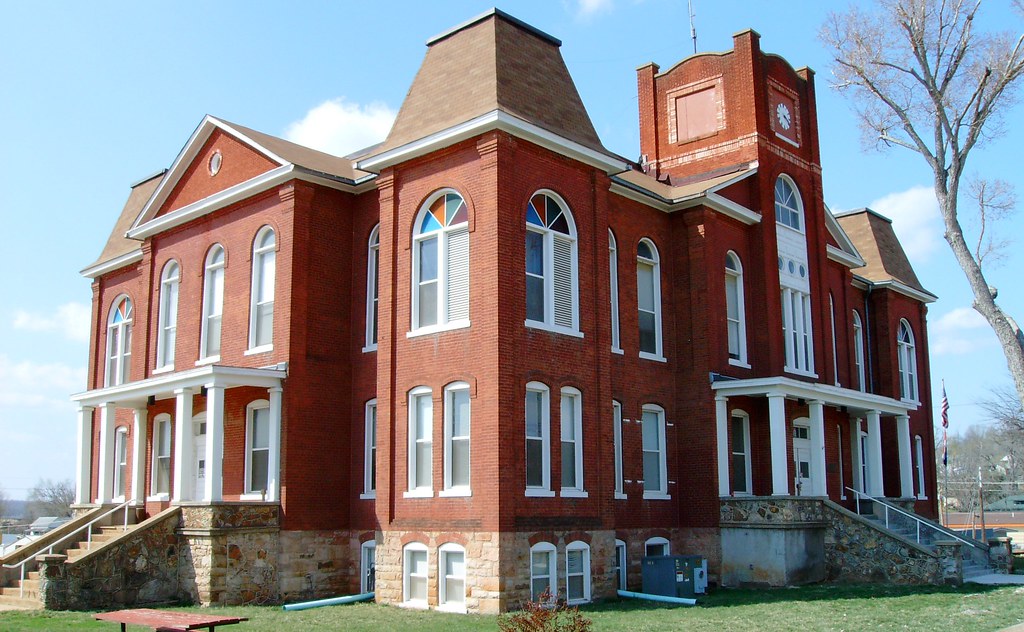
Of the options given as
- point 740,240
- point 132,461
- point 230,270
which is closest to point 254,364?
point 230,270

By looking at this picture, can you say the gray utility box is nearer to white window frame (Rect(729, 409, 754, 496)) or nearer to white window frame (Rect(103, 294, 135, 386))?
white window frame (Rect(729, 409, 754, 496))

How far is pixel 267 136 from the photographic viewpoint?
81.7ft

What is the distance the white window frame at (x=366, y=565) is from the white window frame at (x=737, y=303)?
1019 centimetres

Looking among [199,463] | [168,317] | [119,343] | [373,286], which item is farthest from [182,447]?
[119,343]

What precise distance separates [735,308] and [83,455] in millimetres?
17329

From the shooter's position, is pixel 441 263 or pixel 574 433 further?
pixel 574 433

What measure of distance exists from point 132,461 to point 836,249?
20748mm

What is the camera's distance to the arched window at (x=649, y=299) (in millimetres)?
24688

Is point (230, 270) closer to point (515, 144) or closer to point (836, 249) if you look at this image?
point (515, 144)

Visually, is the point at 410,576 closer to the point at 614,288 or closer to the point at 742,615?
the point at 742,615

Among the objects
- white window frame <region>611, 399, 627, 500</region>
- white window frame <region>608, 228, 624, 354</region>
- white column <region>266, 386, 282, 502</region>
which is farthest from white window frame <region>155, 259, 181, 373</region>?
white window frame <region>611, 399, 627, 500</region>

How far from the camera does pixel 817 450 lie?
24.7m

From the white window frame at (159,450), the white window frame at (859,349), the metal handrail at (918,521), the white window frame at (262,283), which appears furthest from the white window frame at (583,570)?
the white window frame at (859,349)

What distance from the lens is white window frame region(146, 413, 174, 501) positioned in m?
25.4
